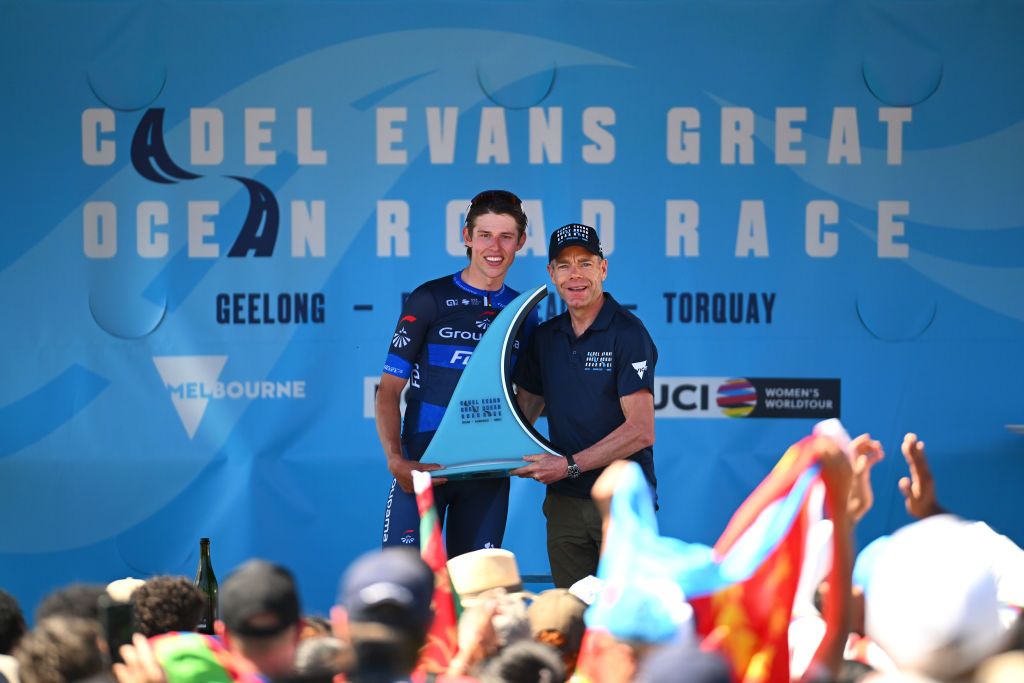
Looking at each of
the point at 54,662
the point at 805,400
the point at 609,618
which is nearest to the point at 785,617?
the point at 609,618

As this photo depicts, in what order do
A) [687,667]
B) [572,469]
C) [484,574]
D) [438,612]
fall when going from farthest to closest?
[572,469] → [484,574] → [438,612] → [687,667]

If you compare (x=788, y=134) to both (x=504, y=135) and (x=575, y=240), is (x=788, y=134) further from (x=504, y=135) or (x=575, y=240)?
(x=575, y=240)

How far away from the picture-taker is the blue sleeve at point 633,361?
3812 millimetres

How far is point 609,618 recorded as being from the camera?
1.98 m

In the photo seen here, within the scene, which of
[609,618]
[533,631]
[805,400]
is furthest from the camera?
[805,400]

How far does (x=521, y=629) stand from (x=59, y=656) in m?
0.80

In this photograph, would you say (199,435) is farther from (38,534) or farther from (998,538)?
(998,538)

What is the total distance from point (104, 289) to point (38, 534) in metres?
1.01

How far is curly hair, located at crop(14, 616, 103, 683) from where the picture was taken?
2.00 m

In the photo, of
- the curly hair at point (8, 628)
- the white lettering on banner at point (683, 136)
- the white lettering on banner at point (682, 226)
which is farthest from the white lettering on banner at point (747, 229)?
the curly hair at point (8, 628)

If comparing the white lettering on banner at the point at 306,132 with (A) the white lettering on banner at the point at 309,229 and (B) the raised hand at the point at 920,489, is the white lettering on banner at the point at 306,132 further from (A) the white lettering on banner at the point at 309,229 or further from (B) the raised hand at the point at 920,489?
(B) the raised hand at the point at 920,489

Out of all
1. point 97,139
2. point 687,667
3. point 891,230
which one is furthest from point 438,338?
point 687,667

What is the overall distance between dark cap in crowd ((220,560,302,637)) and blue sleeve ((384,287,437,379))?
2072 mm

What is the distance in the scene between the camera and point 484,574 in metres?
2.91
